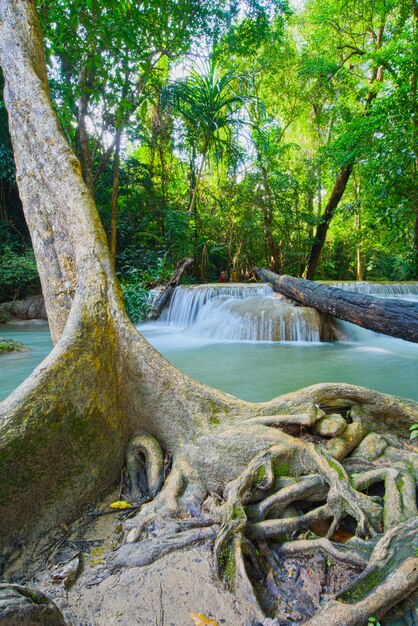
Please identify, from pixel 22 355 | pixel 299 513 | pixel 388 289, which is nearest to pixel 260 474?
pixel 299 513

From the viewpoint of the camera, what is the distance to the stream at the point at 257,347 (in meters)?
4.38

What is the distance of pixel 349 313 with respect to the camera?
5.07m

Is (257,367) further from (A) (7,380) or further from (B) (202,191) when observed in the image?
(B) (202,191)

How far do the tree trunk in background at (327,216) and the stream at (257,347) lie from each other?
4.04 m

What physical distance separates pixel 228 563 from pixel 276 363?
401cm

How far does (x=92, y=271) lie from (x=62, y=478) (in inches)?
49.8

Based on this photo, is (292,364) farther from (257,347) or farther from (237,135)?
(237,135)

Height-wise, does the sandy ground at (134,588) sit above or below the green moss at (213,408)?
below

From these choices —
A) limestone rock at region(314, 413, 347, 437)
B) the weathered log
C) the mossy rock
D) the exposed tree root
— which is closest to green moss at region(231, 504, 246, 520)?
the exposed tree root

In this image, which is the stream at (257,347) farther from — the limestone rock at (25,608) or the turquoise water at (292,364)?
the limestone rock at (25,608)

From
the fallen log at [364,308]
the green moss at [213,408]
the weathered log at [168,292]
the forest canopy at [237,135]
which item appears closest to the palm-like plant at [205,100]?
the forest canopy at [237,135]

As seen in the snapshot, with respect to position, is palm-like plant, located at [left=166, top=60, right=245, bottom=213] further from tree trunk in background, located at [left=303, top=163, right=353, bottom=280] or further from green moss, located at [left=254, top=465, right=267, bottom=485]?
green moss, located at [left=254, top=465, right=267, bottom=485]

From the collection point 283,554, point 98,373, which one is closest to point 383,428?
point 283,554

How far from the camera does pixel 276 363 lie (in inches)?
205
